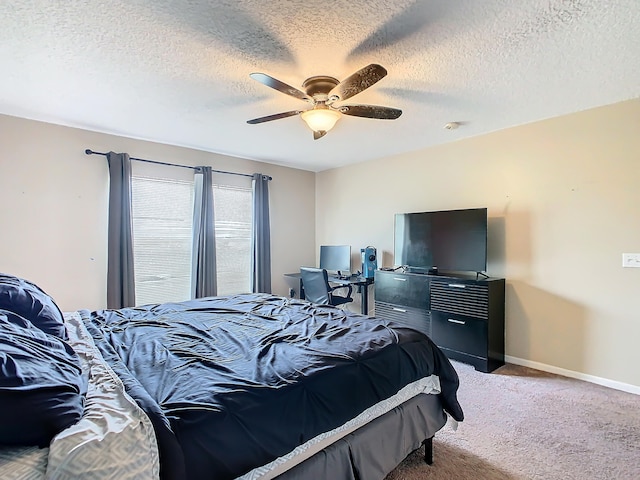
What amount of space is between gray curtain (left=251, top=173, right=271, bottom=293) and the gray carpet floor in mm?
2816

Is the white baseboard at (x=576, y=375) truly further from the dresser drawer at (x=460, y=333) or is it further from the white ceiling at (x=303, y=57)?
the white ceiling at (x=303, y=57)

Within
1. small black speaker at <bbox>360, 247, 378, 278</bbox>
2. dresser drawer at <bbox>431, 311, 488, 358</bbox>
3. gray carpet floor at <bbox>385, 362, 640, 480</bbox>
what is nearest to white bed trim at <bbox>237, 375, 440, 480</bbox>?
gray carpet floor at <bbox>385, 362, 640, 480</bbox>

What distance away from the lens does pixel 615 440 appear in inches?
86.3

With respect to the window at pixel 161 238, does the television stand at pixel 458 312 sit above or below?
below

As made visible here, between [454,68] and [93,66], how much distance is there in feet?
7.81

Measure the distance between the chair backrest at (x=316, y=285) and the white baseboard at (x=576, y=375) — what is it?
6.73 feet

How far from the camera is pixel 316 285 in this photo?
4.35m

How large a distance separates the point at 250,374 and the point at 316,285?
2.91 m

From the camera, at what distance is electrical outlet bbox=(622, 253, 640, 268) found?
9.28 ft

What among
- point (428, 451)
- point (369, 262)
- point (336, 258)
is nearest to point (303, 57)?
point (428, 451)

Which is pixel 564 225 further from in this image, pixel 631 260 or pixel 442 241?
pixel 442 241

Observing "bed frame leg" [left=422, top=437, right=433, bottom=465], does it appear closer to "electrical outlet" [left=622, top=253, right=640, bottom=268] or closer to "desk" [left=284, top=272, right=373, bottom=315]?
"electrical outlet" [left=622, top=253, right=640, bottom=268]

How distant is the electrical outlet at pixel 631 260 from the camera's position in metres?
2.83

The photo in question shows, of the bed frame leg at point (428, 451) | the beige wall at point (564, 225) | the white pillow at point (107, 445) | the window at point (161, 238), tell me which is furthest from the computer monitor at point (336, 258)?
the white pillow at point (107, 445)
